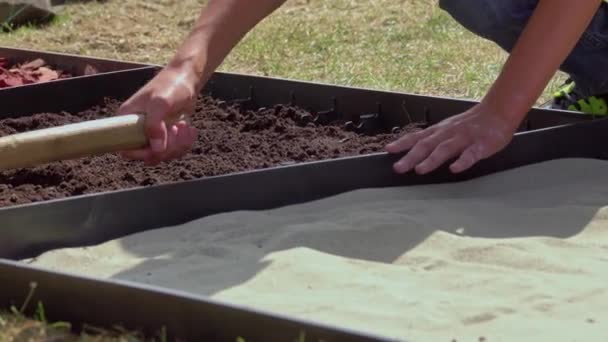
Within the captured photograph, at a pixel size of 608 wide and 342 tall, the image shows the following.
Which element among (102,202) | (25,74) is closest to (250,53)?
(25,74)

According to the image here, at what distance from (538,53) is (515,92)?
11 cm

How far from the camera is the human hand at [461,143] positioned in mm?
2973

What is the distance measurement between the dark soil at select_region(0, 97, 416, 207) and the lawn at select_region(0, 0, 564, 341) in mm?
974

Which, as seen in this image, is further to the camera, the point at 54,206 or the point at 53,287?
the point at 54,206

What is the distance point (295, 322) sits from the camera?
1930 mm

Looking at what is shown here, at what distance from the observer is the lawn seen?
4984 millimetres

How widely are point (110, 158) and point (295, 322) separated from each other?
171 cm

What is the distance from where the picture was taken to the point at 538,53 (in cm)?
303

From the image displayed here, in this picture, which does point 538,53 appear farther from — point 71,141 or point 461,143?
point 71,141

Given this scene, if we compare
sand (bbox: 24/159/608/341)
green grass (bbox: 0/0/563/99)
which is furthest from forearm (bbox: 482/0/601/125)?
green grass (bbox: 0/0/563/99)

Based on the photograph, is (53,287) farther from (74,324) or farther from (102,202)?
(102,202)

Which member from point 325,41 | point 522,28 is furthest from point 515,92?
point 325,41

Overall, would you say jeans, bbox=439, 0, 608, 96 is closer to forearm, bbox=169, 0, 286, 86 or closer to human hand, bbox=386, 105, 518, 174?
human hand, bbox=386, 105, 518, 174

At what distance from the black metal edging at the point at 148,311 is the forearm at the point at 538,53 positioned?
1.24 meters
